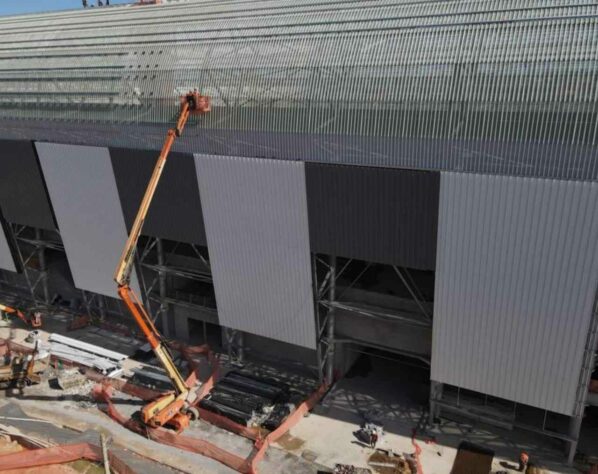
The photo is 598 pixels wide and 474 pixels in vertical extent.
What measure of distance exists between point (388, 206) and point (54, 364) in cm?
2476

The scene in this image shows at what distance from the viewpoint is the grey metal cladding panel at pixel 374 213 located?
74.8ft

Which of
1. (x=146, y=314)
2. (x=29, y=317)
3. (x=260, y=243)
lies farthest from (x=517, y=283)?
(x=29, y=317)

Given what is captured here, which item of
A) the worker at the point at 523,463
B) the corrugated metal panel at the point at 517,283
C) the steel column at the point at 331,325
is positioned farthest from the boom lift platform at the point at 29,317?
the worker at the point at 523,463

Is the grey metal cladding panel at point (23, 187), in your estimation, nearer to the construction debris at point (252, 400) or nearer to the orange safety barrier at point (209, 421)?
the orange safety barrier at point (209, 421)

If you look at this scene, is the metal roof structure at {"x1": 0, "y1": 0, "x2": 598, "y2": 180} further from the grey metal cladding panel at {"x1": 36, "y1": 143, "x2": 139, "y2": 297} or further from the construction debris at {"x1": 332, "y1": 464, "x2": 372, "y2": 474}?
the construction debris at {"x1": 332, "y1": 464, "x2": 372, "y2": 474}

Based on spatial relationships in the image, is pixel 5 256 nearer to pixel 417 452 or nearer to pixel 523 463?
pixel 417 452

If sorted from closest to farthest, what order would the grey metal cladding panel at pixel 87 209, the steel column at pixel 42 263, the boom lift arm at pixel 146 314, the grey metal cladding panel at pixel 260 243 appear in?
the grey metal cladding panel at pixel 260 243 → the boom lift arm at pixel 146 314 → the grey metal cladding panel at pixel 87 209 → the steel column at pixel 42 263

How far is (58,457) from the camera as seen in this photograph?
24609 mm

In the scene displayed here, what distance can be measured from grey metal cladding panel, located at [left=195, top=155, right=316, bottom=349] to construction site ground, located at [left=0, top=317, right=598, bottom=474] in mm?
4491

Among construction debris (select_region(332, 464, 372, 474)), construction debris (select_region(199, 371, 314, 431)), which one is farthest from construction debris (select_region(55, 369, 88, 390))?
construction debris (select_region(332, 464, 372, 474))

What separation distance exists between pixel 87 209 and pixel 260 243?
523 inches

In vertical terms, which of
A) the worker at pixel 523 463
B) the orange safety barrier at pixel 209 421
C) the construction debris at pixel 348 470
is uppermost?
the worker at pixel 523 463

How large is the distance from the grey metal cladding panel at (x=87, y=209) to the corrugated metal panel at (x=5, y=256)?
22.3ft

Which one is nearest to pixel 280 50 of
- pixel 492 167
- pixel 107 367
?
pixel 492 167
